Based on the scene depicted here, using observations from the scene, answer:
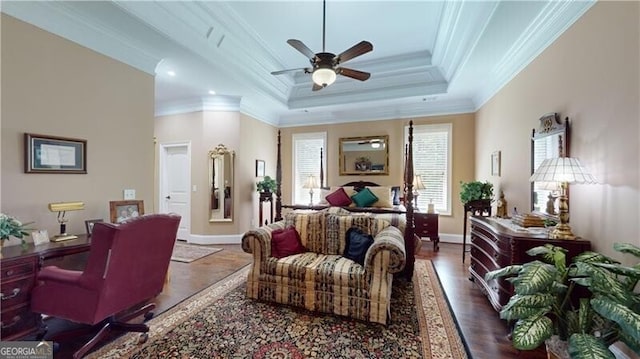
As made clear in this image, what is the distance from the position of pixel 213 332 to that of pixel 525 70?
4610mm

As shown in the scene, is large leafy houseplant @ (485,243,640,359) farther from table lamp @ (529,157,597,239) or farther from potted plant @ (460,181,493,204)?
potted plant @ (460,181,493,204)

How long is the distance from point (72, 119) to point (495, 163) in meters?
5.70

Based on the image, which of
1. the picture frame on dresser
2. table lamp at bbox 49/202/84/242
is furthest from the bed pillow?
table lamp at bbox 49/202/84/242

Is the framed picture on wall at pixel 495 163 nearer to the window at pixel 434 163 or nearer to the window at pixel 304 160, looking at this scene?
the window at pixel 434 163

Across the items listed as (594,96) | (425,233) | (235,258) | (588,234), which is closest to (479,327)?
(588,234)

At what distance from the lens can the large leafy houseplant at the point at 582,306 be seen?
131cm

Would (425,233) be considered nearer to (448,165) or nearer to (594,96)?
(448,165)

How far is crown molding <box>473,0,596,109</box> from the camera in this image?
2416 mm

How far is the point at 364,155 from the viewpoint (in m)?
6.33

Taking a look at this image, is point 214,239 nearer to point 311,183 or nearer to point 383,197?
point 311,183

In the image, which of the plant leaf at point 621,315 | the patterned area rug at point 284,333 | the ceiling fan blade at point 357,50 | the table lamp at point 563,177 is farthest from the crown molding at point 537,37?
the patterned area rug at point 284,333

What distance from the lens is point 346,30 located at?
153 inches

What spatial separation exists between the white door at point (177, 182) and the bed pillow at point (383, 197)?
12.7 feet

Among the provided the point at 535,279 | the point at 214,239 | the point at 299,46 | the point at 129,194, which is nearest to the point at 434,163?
the point at 299,46
